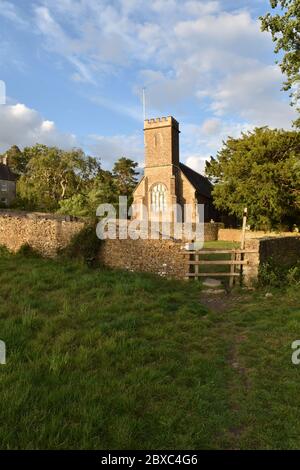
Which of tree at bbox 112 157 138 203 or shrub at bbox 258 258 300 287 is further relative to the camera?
tree at bbox 112 157 138 203

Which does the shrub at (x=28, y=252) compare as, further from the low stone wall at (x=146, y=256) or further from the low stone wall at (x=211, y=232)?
the low stone wall at (x=211, y=232)

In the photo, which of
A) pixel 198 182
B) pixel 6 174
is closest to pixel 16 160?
pixel 6 174

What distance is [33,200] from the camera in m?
44.2

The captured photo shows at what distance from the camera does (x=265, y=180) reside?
28.6 meters

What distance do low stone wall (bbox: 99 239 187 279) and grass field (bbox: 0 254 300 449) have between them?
377cm

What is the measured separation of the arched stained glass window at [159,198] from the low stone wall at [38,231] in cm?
2567

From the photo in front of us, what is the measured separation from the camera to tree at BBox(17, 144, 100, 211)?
44125 mm

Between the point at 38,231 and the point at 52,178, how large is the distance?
34090mm

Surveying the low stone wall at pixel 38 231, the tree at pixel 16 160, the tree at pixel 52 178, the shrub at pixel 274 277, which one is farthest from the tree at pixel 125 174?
the shrub at pixel 274 277

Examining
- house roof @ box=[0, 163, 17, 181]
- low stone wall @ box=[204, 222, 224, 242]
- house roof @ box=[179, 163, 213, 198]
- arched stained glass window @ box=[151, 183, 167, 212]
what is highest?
house roof @ box=[0, 163, 17, 181]

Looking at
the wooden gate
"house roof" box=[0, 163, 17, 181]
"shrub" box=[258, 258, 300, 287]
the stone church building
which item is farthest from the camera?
"house roof" box=[0, 163, 17, 181]

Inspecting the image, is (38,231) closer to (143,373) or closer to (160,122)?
(143,373)

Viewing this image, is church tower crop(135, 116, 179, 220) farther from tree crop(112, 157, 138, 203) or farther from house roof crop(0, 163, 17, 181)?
house roof crop(0, 163, 17, 181)

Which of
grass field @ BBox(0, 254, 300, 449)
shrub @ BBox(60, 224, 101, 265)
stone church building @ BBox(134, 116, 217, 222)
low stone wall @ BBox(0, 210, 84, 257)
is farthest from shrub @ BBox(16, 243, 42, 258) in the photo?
stone church building @ BBox(134, 116, 217, 222)
